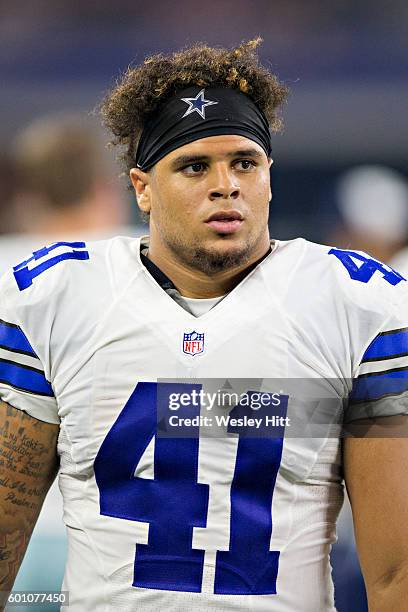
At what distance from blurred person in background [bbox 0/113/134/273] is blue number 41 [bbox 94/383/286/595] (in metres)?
1.11

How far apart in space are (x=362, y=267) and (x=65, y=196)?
3.94ft

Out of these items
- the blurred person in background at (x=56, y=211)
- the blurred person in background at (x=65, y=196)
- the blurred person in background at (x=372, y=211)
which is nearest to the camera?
the blurred person in background at (x=56, y=211)

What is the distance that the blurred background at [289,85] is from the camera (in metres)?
3.22

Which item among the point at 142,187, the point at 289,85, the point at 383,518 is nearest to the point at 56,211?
the point at 142,187

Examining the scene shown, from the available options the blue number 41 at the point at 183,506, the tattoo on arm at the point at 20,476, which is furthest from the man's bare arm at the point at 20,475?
the blue number 41 at the point at 183,506

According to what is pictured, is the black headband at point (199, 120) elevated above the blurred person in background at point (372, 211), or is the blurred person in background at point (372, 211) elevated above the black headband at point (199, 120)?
the blurred person in background at point (372, 211)

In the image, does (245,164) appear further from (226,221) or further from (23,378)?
(23,378)

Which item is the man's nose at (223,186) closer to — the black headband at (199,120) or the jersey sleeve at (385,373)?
the black headband at (199,120)

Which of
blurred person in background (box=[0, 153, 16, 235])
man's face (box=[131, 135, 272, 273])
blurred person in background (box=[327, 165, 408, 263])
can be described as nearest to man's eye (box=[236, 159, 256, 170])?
man's face (box=[131, 135, 272, 273])

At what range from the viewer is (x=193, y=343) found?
1599 mm

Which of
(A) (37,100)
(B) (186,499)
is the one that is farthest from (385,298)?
(A) (37,100)

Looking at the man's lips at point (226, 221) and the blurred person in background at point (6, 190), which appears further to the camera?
the blurred person in background at point (6, 190)

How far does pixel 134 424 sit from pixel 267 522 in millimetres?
264

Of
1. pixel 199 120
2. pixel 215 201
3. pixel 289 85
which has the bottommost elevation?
pixel 215 201
